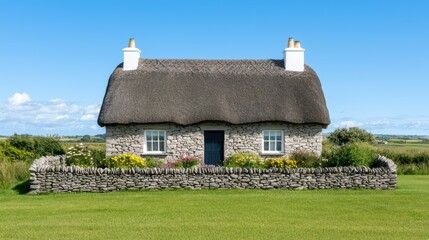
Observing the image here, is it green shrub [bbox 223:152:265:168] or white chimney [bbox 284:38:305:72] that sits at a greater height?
white chimney [bbox 284:38:305:72]

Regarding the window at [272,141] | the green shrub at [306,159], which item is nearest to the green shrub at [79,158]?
the window at [272,141]

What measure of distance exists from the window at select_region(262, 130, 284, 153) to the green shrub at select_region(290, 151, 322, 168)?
78 cm

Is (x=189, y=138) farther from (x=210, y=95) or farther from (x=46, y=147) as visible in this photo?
(x=46, y=147)

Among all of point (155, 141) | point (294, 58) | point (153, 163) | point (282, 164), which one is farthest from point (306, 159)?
point (155, 141)

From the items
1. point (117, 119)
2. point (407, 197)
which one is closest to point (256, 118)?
point (117, 119)

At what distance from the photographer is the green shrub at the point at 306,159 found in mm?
20023

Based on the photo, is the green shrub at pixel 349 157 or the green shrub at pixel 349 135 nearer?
the green shrub at pixel 349 157

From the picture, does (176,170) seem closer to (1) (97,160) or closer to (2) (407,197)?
(1) (97,160)

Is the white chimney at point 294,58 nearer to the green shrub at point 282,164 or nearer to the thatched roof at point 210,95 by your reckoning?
the thatched roof at point 210,95

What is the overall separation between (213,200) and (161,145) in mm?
8404

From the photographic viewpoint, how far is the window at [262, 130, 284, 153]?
22.7 meters

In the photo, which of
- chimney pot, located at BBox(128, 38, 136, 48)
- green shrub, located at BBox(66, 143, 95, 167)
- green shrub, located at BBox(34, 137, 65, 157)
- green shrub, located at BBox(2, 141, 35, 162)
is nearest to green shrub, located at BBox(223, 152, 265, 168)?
green shrub, located at BBox(66, 143, 95, 167)

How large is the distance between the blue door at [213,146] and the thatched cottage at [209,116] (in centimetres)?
4

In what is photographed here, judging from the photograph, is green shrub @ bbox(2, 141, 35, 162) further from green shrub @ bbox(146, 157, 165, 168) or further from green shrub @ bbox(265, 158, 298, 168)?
green shrub @ bbox(265, 158, 298, 168)
